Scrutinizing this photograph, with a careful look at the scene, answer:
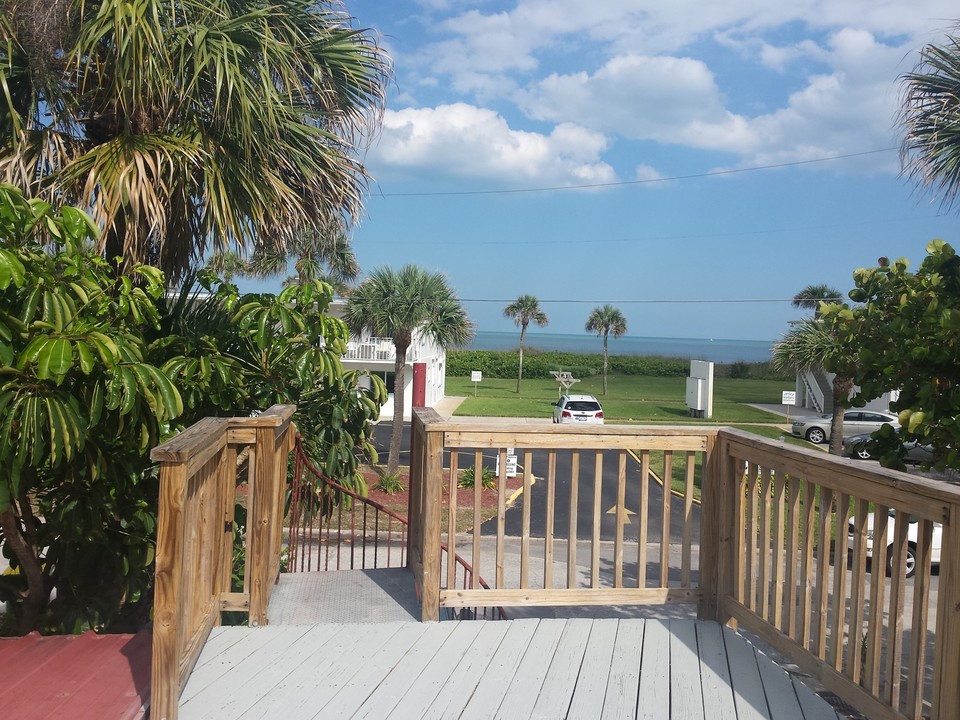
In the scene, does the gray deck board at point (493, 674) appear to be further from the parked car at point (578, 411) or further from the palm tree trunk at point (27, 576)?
the parked car at point (578, 411)

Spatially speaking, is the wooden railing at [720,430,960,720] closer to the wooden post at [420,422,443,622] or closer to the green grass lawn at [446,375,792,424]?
the wooden post at [420,422,443,622]

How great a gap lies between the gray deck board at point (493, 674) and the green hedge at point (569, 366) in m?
57.1

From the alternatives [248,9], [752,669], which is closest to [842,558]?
[752,669]

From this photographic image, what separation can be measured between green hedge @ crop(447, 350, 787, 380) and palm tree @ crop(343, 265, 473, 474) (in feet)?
128

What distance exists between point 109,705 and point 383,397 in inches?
184

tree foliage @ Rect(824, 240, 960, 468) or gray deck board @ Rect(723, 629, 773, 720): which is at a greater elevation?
tree foliage @ Rect(824, 240, 960, 468)

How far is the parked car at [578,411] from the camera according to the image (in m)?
29.4

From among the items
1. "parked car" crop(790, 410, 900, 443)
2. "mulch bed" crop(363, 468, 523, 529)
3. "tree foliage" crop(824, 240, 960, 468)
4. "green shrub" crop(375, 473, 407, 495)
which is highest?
"tree foliage" crop(824, 240, 960, 468)

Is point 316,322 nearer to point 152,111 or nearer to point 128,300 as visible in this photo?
point 128,300

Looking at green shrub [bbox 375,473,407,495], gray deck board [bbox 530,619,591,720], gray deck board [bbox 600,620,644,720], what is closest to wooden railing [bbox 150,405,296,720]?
gray deck board [bbox 530,619,591,720]

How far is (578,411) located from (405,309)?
35.6ft

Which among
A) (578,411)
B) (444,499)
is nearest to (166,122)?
(444,499)

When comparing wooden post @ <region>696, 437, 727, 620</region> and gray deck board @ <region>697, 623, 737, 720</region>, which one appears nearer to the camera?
gray deck board @ <region>697, 623, 737, 720</region>

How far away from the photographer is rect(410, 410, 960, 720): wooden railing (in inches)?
99.1
